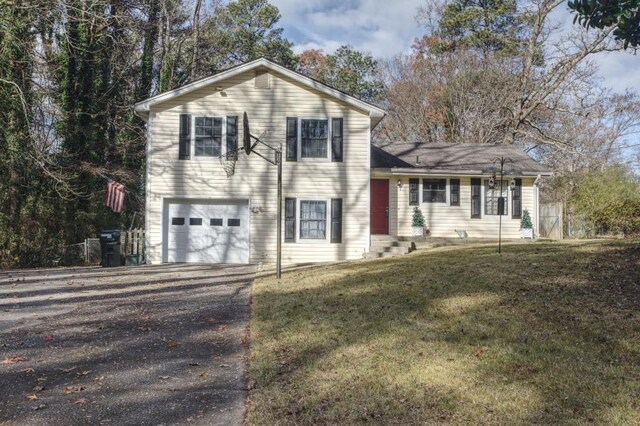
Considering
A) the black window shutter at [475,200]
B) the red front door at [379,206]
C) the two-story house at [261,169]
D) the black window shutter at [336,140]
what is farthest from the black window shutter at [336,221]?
the black window shutter at [475,200]

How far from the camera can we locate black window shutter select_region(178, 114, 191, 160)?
49.8 ft

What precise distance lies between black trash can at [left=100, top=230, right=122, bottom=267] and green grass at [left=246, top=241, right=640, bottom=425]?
8034 mm

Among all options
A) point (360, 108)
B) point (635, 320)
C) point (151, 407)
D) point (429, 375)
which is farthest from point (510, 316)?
point (360, 108)

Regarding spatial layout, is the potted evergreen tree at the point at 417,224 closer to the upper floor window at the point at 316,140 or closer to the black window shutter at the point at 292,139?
the upper floor window at the point at 316,140

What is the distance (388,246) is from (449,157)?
5.36 metres

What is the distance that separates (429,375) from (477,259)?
7.05 meters

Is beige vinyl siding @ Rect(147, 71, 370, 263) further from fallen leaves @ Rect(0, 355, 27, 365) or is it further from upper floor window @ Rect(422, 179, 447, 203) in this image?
fallen leaves @ Rect(0, 355, 27, 365)

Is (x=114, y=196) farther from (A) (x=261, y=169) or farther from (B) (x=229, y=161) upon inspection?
(A) (x=261, y=169)

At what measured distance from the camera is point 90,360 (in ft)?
17.3

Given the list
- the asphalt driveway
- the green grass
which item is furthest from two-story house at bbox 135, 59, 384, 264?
the green grass

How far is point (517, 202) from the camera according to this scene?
17438 millimetres

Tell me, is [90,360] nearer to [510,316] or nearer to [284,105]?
[510,316]

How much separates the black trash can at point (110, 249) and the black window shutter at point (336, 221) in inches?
267

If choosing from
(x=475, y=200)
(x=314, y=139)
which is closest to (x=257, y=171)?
(x=314, y=139)
